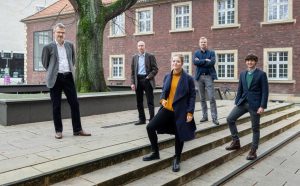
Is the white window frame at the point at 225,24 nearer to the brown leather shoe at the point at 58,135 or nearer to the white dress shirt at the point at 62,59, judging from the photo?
the white dress shirt at the point at 62,59

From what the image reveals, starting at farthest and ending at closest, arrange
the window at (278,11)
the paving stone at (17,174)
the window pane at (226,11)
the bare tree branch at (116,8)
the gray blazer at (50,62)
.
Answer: the window pane at (226,11) → the window at (278,11) → the bare tree branch at (116,8) → the gray blazer at (50,62) → the paving stone at (17,174)

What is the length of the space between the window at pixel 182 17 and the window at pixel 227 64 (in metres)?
3.22

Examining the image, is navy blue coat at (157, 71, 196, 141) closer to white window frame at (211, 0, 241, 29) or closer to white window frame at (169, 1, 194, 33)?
white window frame at (211, 0, 241, 29)

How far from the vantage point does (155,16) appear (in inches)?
1106

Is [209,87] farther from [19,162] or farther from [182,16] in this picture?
[182,16]

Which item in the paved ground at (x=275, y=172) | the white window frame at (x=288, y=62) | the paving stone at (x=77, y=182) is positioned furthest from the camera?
the white window frame at (x=288, y=62)

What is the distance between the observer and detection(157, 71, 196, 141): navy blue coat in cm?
514

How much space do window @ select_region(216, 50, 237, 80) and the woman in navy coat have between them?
19535 millimetres

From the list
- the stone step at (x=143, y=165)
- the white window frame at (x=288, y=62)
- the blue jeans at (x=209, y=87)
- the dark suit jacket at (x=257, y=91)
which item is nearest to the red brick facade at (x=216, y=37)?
the white window frame at (x=288, y=62)

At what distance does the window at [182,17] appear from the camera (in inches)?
1035

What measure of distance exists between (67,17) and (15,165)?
30.4 m

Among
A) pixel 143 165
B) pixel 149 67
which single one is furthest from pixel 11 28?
pixel 143 165

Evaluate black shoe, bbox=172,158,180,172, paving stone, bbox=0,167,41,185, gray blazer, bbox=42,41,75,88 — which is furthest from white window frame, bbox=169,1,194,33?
paving stone, bbox=0,167,41,185

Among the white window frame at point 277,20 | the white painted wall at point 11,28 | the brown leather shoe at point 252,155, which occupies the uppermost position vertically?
the white painted wall at point 11,28
